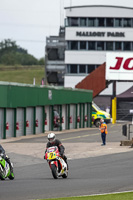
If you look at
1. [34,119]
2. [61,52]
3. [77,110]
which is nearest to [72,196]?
[34,119]

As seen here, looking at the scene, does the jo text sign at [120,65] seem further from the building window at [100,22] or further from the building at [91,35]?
the building window at [100,22]

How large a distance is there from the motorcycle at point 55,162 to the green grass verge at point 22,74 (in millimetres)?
136368

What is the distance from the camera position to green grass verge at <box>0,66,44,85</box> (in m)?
158

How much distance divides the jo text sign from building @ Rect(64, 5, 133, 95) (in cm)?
2713

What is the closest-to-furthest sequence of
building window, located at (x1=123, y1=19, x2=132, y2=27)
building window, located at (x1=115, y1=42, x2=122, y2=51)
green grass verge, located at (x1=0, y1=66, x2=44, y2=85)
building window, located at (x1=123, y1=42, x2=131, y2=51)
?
building window, located at (x1=123, y1=19, x2=132, y2=27) < building window, located at (x1=123, y1=42, x2=131, y2=51) < building window, located at (x1=115, y1=42, x2=122, y2=51) < green grass verge, located at (x1=0, y1=66, x2=44, y2=85)

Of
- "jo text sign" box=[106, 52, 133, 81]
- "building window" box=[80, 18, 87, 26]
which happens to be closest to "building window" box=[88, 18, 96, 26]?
"building window" box=[80, 18, 87, 26]

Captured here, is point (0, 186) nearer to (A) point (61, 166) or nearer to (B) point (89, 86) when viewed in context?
(A) point (61, 166)

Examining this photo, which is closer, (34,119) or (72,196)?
(72,196)

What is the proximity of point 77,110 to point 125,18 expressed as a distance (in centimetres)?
4070

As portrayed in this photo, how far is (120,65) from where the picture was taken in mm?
68750

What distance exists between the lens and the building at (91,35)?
9638 cm

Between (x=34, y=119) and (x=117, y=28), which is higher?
(x=117, y=28)

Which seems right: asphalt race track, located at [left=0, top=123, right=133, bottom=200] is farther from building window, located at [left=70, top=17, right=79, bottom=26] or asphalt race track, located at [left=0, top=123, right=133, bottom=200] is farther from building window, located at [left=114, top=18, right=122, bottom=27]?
building window, located at [left=114, top=18, right=122, bottom=27]

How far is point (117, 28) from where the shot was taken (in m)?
96.9
